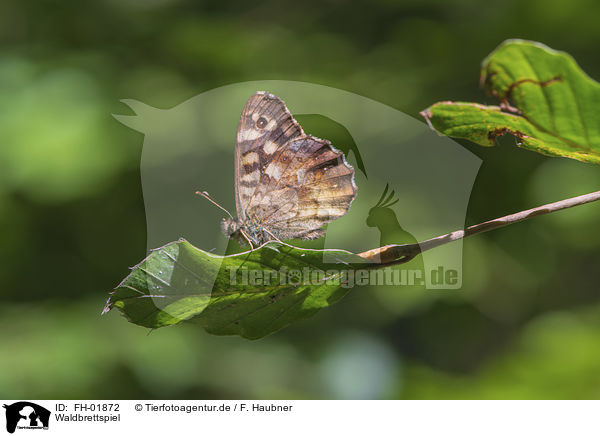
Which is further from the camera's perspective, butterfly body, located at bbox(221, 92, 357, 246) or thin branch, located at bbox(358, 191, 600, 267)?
butterfly body, located at bbox(221, 92, 357, 246)

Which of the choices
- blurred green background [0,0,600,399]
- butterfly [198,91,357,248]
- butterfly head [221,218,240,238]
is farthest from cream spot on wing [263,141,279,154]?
blurred green background [0,0,600,399]

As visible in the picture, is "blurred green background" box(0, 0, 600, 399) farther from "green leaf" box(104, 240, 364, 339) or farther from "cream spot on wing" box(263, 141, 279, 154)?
"green leaf" box(104, 240, 364, 339)

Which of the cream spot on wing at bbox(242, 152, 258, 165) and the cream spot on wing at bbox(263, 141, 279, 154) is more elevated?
the cream spot on wing at bbox(263, 141, 279, 154)

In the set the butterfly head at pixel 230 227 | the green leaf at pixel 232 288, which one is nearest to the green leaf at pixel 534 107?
the green leaf at pixel 232 288

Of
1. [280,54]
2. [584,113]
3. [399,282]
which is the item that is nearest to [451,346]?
[399,282]

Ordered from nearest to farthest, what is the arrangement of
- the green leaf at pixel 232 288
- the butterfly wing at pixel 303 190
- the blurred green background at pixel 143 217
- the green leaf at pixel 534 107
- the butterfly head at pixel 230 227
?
the green leaf at pixel 534 107, the green leaf at pixel 232 288, the butterfly wing at pixel 303 190, the butterfly head at pixel 230 227, the blurred green background at pixel 143 217

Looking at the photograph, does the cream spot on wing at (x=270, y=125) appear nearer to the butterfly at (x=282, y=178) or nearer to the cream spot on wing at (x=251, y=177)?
the butterfly at (x=282, y=178)

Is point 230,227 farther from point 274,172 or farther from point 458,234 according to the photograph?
point 458,234
